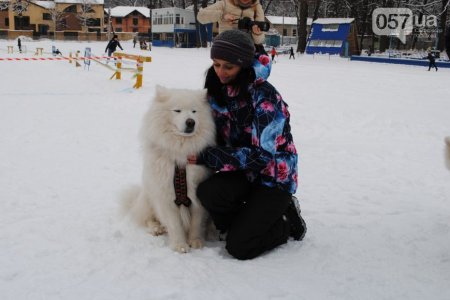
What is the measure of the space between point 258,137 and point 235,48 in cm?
56

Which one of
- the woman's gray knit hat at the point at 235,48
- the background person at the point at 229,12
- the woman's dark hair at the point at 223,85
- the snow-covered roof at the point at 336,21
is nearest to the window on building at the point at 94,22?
the snow-covered roof at the point at 336,21

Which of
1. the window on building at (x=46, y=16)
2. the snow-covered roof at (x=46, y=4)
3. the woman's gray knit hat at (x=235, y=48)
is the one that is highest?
the snow-covered roof at (x=46, y=4)

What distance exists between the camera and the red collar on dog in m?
2.69

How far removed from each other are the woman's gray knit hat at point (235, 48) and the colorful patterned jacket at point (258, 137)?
109 mm

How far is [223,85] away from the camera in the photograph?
9.12 ft

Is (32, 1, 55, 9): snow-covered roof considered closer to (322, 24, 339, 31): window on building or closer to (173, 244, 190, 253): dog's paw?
(322, 24, 339, 31): window on building

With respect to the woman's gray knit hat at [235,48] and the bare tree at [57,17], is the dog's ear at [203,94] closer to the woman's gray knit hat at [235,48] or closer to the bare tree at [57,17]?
the woman's gray knit hat at [235,48]

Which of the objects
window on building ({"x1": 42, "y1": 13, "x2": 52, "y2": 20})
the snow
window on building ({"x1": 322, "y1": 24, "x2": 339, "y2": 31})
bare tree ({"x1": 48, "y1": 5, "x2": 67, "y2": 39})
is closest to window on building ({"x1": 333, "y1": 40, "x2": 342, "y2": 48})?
window on building ({"x1": 322, "y1": 24, "x2": 339, "y2": 31})

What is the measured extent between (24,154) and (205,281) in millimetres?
3450

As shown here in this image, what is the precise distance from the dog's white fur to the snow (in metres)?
0.17

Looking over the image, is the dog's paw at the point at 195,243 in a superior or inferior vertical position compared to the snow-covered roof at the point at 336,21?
inferior

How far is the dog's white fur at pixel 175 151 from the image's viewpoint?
8.66 feet

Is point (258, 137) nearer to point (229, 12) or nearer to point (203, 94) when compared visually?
point (203, 94)

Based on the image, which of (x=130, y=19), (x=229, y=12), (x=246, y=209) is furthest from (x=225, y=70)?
(x=130, y=19)
